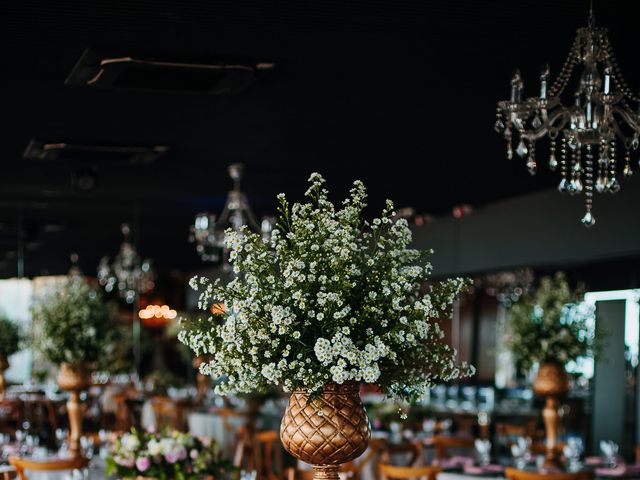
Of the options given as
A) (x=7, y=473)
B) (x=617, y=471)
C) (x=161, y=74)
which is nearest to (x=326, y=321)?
(x=161, y=74)

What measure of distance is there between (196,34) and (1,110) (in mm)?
2497

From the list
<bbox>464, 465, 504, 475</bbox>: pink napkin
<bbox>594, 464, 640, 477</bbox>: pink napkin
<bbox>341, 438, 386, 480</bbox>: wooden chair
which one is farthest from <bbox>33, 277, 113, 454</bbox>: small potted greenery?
<bbox>594, 464, 640, 477</bbox>: pink napkin

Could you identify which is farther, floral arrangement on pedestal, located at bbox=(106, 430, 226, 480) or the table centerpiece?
the table centerpiece

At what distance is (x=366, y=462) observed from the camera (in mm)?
7930

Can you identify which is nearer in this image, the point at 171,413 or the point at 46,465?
the point at 46,465

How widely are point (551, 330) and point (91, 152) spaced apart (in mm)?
4123

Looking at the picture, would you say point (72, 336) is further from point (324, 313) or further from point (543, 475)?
point (324, 313)

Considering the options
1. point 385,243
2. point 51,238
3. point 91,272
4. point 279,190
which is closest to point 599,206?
point 279,190

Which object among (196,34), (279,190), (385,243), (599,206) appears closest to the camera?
(385,243)

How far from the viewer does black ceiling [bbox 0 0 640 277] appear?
501cm

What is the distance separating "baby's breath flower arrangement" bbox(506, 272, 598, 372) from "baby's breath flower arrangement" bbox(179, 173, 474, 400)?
5.38 metres

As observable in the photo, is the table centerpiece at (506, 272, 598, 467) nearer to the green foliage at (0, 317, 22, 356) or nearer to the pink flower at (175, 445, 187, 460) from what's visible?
the pink flower at (175, 445, 187, 460)

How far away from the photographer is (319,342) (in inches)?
121

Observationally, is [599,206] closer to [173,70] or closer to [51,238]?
[173,70]
